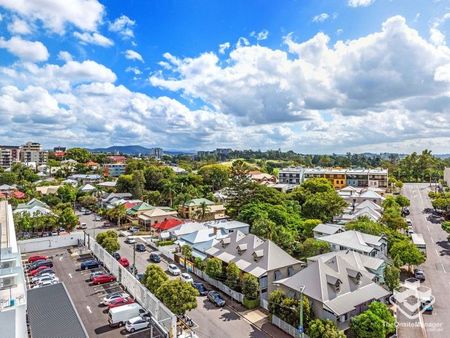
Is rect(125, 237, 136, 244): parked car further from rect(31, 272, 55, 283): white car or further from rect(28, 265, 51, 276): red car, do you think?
rect(31, 272, 55, 283): white car

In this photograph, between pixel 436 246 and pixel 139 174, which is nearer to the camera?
pixel 436 246

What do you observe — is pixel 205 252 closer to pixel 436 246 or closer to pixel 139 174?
pixel 436 246

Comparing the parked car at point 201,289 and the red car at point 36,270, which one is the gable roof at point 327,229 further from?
the red car at point 36,270

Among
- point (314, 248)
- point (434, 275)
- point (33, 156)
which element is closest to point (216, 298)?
point (314, 248)

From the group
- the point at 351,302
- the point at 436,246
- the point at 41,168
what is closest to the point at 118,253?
the point at 351,302

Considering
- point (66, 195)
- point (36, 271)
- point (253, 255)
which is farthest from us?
point (66, 195)

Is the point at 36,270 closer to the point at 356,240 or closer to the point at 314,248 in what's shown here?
the point at 314,248

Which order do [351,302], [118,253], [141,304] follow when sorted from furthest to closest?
[118,253]
[141,304]
[351,302]
